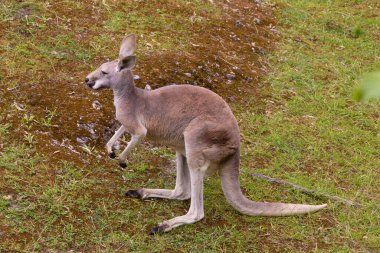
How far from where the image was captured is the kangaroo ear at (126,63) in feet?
12.3

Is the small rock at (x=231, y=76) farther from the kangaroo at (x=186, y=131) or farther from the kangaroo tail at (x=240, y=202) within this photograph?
the kangaroo tail at (x=240, y=202)

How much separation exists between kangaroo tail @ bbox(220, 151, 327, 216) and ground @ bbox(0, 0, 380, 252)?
0.08 metres

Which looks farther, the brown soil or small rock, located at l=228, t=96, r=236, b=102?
small rock, located at l=228, t=96, r=236, b=102

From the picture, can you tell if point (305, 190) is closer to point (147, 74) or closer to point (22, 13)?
point (147, 74)

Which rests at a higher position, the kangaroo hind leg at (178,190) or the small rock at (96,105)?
the small rock at (96,105)

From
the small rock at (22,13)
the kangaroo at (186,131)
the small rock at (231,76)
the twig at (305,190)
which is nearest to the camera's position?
the kangaroo at (186,131)

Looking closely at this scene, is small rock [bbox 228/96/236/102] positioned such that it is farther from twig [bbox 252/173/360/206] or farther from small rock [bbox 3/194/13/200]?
small rock [bbox 3/194/13/200]

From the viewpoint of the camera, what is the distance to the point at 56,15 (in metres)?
5.82

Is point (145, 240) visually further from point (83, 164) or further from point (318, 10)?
point (318, 10)

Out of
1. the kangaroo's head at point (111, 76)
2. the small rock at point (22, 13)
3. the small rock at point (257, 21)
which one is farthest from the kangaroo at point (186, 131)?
the small rock at point (257, 21)

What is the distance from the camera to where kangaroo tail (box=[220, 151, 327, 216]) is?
375 cm

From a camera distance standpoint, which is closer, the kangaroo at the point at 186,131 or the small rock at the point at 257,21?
the kangaroo at the point at 186,131

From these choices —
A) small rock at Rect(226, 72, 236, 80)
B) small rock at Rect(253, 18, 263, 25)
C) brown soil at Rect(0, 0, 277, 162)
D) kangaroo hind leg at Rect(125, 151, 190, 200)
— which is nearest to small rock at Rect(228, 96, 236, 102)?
brown soil at Rect(0, 0, 277, 162)

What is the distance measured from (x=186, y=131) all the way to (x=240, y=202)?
0.67 meters
